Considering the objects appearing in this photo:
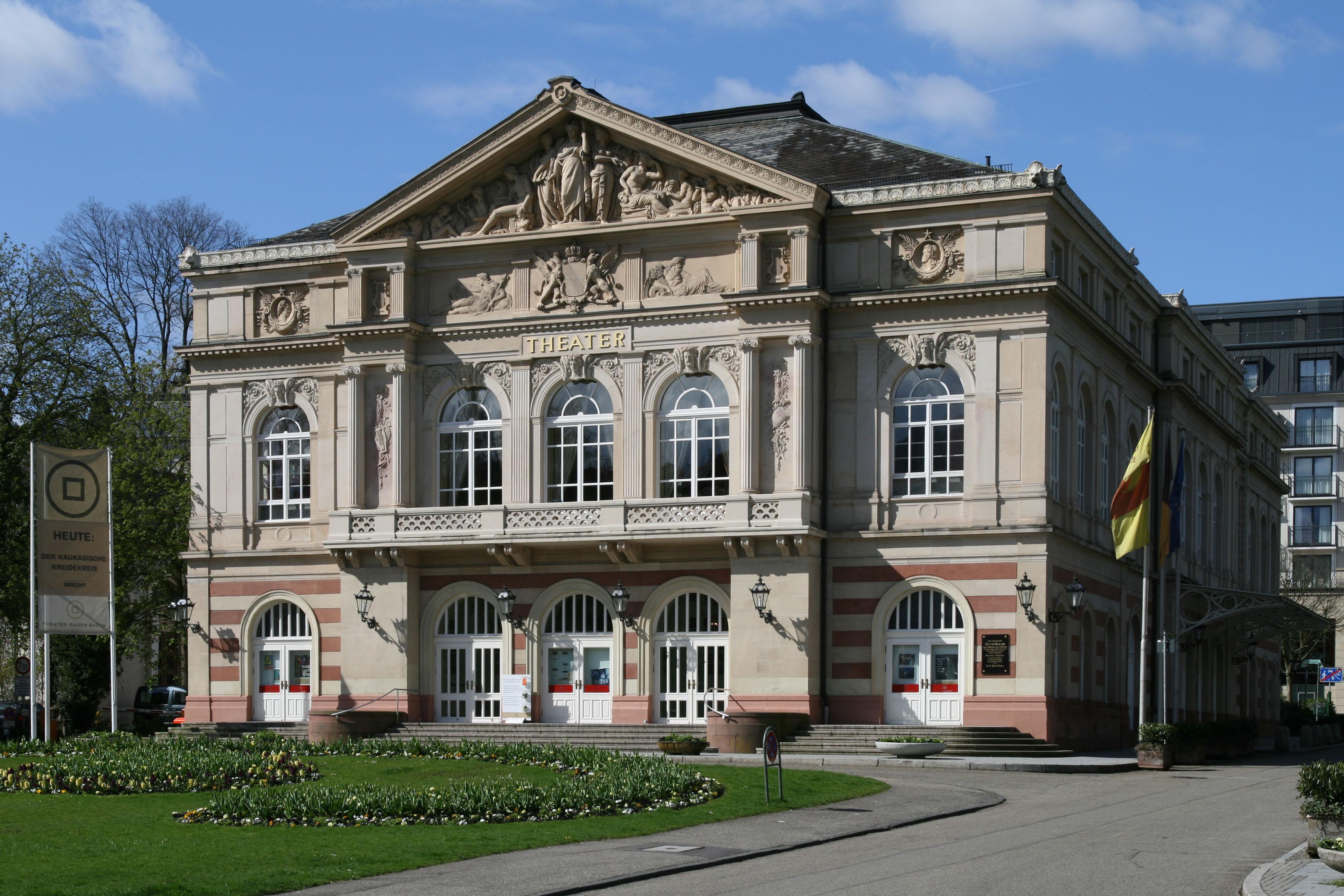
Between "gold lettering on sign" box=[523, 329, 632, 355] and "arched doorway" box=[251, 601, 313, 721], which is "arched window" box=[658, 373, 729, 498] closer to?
"gold lettering on sign" box=[523, 329, 632, 355]

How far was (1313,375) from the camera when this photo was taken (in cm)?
11100

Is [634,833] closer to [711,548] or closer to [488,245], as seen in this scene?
[711,548]

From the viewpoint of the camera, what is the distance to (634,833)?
78.4 ft

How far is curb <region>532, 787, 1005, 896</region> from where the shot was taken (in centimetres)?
1923

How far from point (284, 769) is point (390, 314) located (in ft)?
65.6

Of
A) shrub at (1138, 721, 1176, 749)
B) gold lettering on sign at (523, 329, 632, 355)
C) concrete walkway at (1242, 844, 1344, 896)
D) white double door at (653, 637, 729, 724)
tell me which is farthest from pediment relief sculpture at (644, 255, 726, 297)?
concrete walkway at (1242, 844, 1344, 896)

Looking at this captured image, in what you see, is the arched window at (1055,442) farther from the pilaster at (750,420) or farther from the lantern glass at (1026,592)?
the pilaster at (750,420)

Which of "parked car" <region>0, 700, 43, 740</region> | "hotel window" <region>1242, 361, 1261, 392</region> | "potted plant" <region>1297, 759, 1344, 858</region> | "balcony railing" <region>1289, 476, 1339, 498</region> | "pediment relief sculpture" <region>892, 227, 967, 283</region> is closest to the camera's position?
"potted plant" <region>1297, 759, 1344, 858</region>

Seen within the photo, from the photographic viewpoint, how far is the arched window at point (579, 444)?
47.0 metres

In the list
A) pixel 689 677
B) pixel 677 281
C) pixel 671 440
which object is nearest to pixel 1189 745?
pixel 689 677

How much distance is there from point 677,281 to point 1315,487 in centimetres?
7716

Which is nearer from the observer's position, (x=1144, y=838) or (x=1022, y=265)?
(x=1144, y=838)

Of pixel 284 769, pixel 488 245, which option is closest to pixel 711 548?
pixel 488 245

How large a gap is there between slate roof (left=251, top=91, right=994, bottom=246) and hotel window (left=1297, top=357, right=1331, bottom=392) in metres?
66.7
